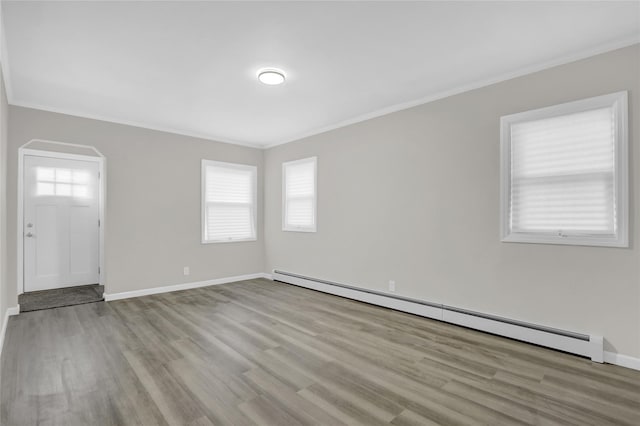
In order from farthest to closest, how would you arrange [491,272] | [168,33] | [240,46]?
[491,272] < [240,46] < [168,33]

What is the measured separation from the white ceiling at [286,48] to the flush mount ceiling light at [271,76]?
9 centimetres

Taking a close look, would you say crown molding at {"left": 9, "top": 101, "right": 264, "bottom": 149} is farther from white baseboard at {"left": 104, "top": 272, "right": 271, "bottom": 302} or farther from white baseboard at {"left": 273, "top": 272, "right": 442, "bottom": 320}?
white baseboard at {"left": 273, "top": 272, "right": 442, "bottom": 320}

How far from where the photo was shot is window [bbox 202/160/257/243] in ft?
18.7

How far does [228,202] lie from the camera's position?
19.6 ft

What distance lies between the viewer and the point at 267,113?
176 inches

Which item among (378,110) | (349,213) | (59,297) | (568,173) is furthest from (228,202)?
(568,173)

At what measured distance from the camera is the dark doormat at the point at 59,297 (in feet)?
14.2

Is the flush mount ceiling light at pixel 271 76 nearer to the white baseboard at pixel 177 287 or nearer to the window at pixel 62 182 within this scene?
the white baseboard at pixel 177 287

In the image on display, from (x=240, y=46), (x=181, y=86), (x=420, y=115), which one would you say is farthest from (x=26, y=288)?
(x=420, y=115)

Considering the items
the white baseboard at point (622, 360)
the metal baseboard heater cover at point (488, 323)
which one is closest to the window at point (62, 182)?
the metal baseboard heater cover at point (488, 323)

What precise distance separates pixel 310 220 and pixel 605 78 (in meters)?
4.01

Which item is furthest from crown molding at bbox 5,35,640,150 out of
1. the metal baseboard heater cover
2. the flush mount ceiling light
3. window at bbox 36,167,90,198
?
the metal baseboard heater cover

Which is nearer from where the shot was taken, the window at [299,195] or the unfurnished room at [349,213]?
the unfurnished room at [349,213]

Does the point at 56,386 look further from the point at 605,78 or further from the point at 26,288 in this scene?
the point at 605,78
